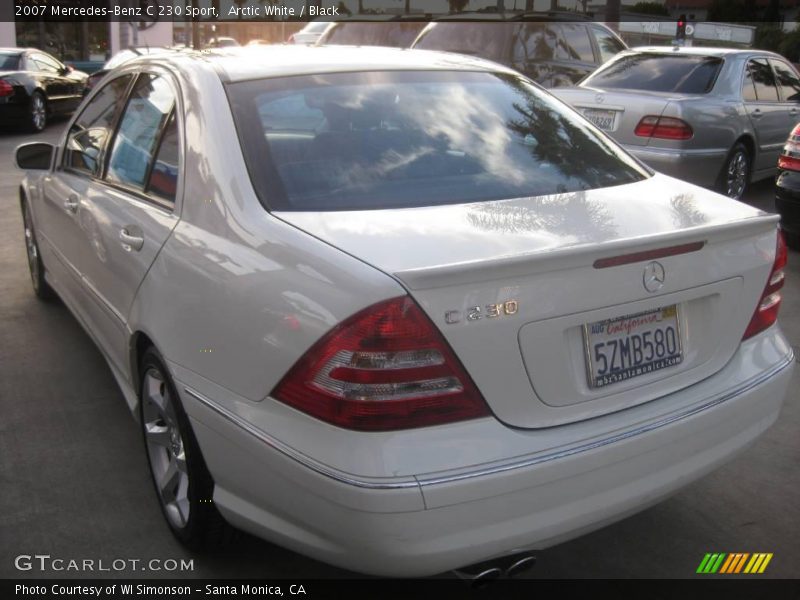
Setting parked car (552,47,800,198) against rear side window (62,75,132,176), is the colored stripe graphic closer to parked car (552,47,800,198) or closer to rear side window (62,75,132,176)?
rear side window (62,75,132,176)

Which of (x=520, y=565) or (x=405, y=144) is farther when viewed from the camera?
(x=405, y=144)

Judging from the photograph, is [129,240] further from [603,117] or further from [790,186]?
[603,117]

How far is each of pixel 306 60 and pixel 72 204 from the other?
1390mm

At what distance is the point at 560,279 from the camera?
7.54ft

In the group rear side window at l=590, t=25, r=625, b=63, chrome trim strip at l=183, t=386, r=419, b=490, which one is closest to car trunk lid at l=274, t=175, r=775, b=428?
chrome trim strip at l=183, t=386, r=419, b=490

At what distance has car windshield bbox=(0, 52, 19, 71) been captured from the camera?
48.3ft

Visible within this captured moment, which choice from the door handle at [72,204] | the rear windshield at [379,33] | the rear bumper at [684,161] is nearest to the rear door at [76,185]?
the door handle at [72,204]

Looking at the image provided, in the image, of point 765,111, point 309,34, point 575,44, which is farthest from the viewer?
point 309,34

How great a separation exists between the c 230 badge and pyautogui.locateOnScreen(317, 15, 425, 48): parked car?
11.7 m

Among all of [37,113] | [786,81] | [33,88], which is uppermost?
[786,81]

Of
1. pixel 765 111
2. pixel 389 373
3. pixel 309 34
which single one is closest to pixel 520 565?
pixel 389 373

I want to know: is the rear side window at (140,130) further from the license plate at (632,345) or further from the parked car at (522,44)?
the parked car at (522,44)

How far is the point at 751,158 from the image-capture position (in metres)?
9.02

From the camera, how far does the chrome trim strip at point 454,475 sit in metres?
2.13
